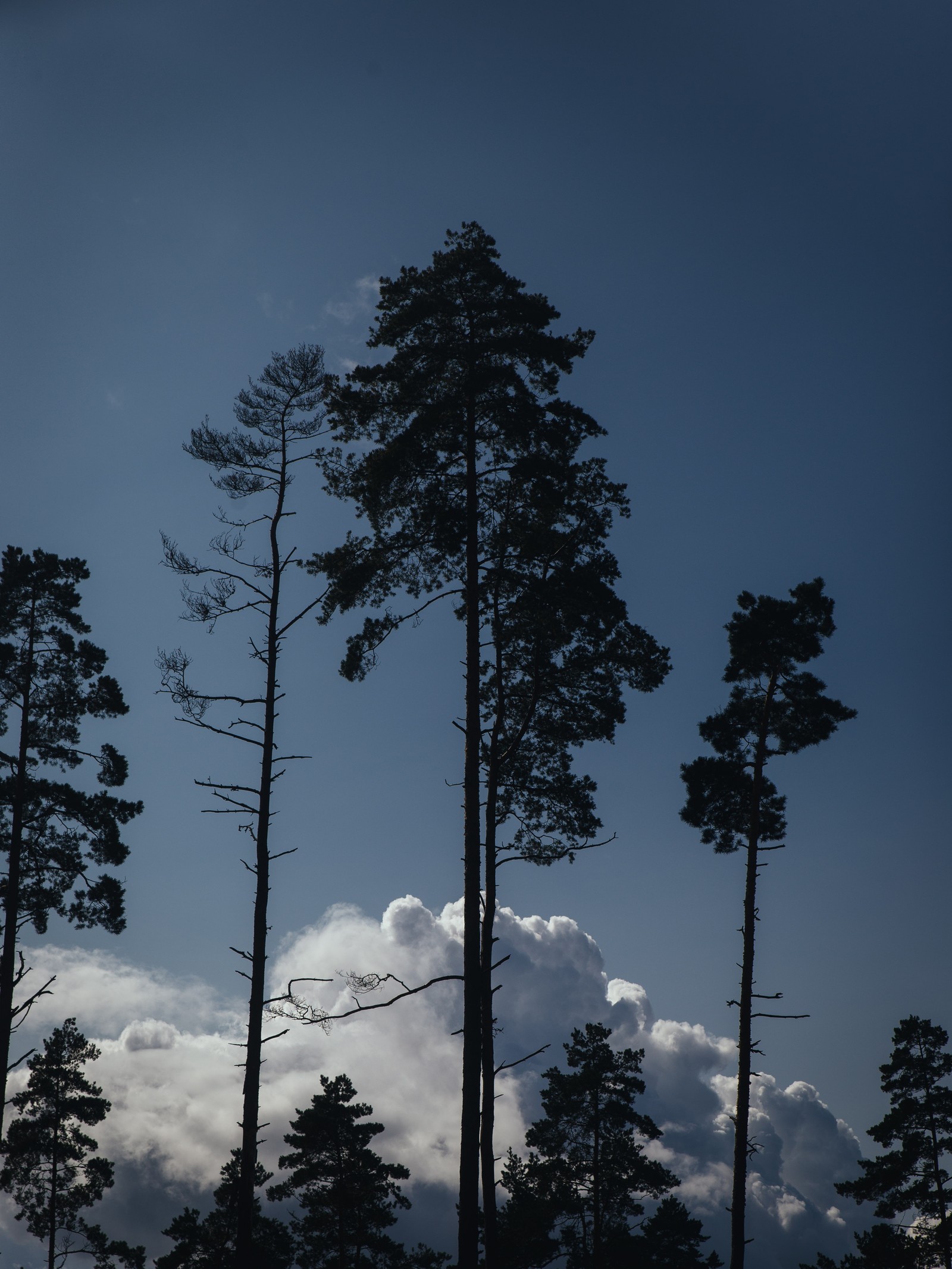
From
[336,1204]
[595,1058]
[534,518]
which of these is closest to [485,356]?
[534,518]

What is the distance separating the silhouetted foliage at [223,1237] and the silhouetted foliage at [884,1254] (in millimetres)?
15182

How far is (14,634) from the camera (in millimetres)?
18312

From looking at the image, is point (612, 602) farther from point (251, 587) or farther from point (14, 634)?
point (14, 634)

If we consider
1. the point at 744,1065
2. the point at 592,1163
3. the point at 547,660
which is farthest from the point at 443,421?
the point at 592,1163

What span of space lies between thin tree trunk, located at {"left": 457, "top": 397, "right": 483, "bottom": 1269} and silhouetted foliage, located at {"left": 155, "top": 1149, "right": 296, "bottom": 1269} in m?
17.3

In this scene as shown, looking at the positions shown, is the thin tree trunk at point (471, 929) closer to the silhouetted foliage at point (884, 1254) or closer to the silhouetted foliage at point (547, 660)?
the silhouetted foliage at point (547, 660)

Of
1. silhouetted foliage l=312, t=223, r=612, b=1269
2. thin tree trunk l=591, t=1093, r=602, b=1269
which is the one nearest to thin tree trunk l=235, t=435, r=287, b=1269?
silhouetted foliage l=312, t=223, r=612, b=1269

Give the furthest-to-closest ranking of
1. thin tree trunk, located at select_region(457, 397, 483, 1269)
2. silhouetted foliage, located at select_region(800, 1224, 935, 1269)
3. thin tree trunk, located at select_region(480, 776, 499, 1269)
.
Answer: silhouetted foliage, located at select_region(800, 1224, 935, 1269)
thin tree trunk, located at select_region(480, 776, 499, 1269)
thin tree trunk, located at select_region(457, 397, 483, 1269)

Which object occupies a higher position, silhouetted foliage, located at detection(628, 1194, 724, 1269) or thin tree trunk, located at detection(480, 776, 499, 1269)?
thin tree trunk, located at detection(480, 776, 499, 1269)

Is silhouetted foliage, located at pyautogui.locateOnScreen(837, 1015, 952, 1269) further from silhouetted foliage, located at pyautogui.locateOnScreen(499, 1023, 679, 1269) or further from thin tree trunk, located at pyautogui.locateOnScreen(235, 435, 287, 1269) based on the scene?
thin tree trunk, located at pyautogui.locateOnScreen(235, 435, 287, 1269)

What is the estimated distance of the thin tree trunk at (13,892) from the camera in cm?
1589

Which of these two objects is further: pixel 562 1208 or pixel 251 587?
pixel 562 1208

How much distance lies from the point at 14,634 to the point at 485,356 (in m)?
10.9

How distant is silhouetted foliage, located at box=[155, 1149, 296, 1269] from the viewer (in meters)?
26.1
